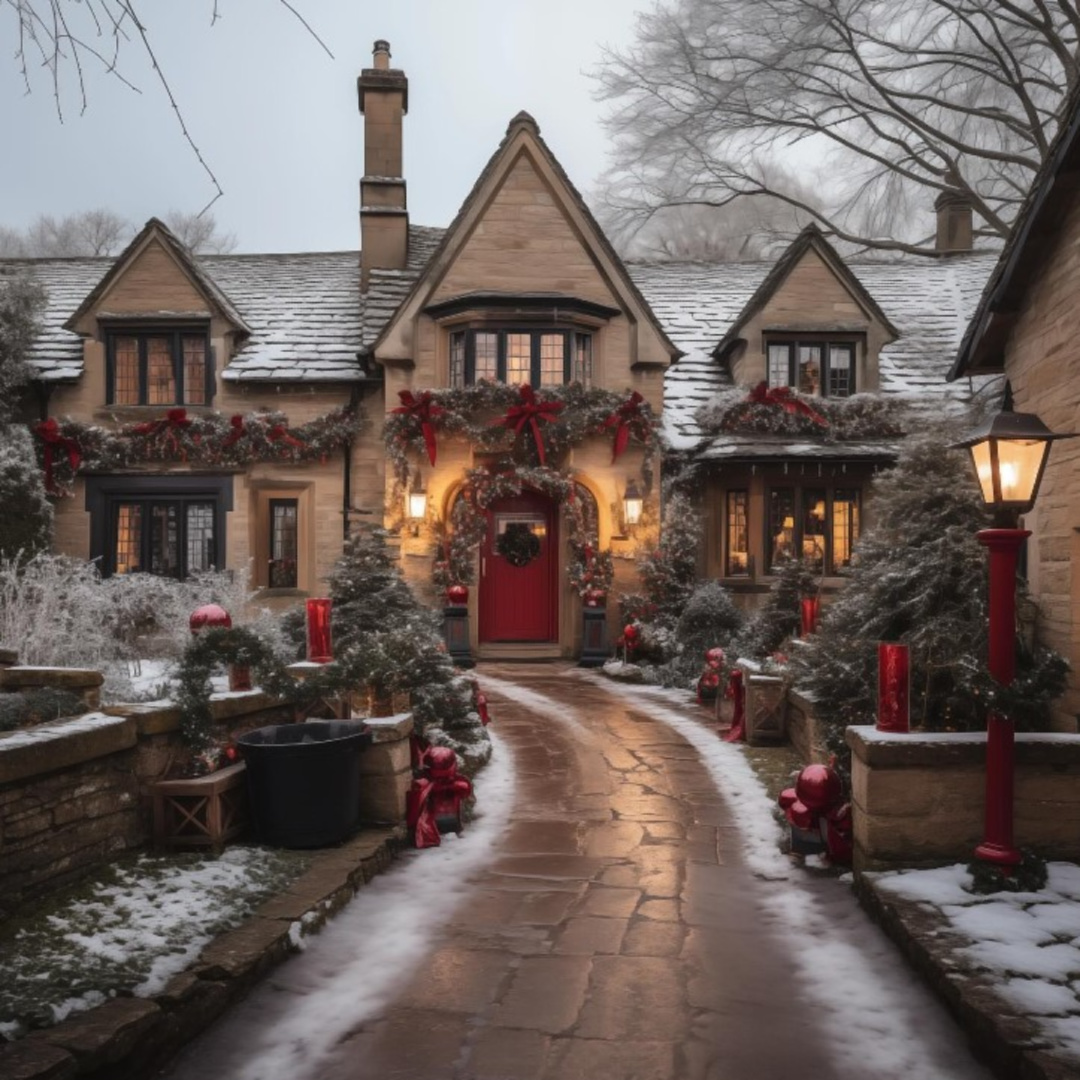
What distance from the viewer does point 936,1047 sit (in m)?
4.14

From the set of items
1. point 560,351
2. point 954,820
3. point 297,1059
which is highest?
point 560,351

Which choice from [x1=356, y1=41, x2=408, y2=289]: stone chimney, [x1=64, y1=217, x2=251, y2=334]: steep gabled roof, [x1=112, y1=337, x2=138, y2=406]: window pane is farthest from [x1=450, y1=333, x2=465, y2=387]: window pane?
[x1=112, y1=337, x2=138, y2=406]: window pane

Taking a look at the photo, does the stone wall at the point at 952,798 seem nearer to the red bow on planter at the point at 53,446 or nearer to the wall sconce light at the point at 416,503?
the wall sconce light at the point at 416,503

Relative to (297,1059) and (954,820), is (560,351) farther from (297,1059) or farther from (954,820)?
(297,1059)

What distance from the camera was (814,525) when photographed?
57.7 ft

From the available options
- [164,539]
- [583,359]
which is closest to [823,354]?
[583,359]

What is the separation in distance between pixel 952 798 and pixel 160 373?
15891mm

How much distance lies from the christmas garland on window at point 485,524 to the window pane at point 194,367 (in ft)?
17.7

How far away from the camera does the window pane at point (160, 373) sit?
17.6m

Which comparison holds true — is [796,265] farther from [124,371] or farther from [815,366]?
[124,371]

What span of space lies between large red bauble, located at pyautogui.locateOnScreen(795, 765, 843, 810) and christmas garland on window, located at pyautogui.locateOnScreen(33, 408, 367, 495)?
40.3 feet

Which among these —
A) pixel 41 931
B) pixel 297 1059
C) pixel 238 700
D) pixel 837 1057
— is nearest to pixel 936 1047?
pixel 837 1057

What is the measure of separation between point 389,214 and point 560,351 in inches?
209

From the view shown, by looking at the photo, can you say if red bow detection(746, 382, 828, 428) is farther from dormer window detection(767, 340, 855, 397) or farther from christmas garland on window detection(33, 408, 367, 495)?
christmas garland on window detection(33, 408, 367, 495)
